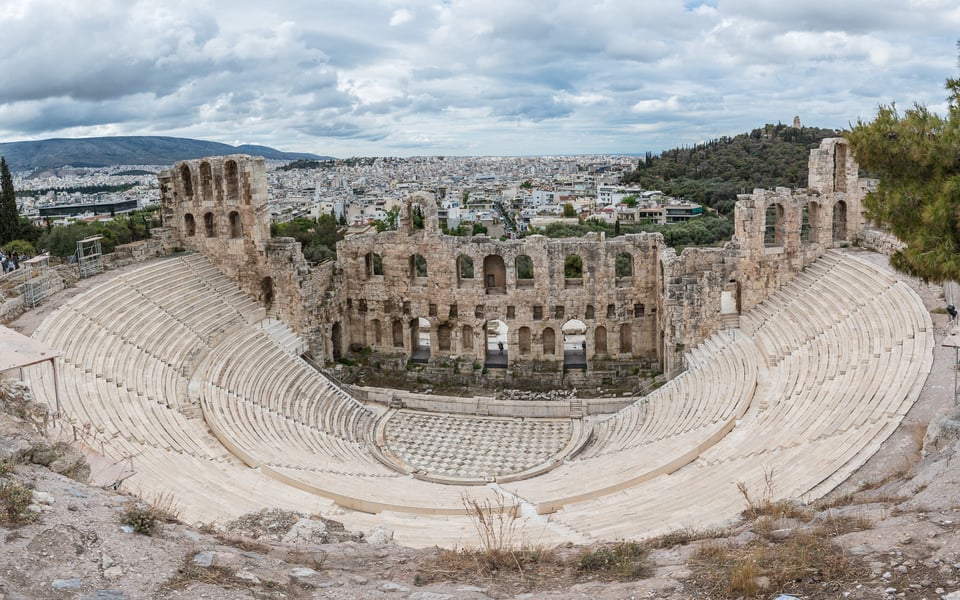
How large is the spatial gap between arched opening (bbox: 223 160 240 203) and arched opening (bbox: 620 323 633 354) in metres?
17.2

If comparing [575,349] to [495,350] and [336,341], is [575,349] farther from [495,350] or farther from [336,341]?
[336,341]

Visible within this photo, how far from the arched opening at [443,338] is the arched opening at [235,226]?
30.9ft

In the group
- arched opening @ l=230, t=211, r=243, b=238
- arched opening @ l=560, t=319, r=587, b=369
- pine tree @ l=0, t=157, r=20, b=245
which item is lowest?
arched opening @ l=560, t=319, r=587, b=369

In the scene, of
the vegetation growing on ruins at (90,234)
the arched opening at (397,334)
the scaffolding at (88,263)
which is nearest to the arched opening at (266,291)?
the arched opening at (397,334)

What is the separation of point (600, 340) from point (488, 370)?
16.6 ft

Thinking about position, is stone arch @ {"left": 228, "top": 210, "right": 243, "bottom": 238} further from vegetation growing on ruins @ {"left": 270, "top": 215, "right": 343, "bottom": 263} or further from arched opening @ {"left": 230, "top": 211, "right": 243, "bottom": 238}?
vegetation growing on ruins @ {"left": 270, "top": 215, "right": 343, "bottom": 263}

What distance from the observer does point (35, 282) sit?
880 inches

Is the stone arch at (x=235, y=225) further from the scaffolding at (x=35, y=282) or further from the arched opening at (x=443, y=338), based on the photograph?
the arched opening at (x=443, y=338)

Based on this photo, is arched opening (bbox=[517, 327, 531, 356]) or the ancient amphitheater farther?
arched opening (bbox=[517, 327, 531, 356])

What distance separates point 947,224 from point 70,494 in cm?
1393

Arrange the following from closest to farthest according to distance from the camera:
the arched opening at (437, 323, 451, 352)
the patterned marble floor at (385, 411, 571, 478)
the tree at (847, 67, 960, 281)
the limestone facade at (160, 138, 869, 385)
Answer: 1. the tree at (847, 67, 960, 281)
2. the patterned marble floor at (385, 411, 571, 478)
3. the limestone facade at (160, 138, 869, 385)
4. the arched opening at (437, 323, 451, 352)

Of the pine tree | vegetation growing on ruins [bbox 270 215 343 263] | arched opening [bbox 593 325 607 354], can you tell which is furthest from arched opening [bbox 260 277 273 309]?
the pine tree

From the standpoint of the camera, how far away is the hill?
228ft

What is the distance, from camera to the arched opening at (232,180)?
98.2 ft
